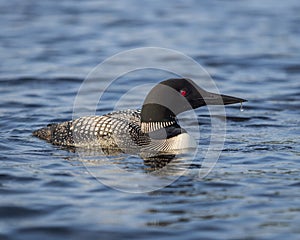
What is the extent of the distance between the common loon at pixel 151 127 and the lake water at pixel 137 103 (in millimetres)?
247

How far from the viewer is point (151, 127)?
7.08 metres

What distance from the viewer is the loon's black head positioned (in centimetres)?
693

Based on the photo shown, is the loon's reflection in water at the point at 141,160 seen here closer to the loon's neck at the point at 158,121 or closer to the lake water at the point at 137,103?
the lake water at the point at 137,103

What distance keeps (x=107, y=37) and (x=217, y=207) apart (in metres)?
8.41

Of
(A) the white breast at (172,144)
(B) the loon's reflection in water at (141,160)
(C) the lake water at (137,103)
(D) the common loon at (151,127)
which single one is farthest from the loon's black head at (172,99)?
(C) the lake water at (137,103)

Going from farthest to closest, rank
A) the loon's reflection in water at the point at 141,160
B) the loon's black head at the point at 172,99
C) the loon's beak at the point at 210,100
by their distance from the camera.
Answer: the loon's beak at the point at 210,100 < the loon's black head at the point at 172,99 < the loon's reflection in water at the point at 141,160

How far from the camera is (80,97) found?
981 centimetres

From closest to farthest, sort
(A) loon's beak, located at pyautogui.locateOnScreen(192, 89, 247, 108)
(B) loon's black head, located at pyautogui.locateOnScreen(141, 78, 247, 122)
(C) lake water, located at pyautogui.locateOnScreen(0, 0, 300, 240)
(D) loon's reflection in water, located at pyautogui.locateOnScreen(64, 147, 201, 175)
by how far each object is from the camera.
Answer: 1. (C) lake water, located at pyautogui.locateOnScreen(0, 0, 300, 240)
2. (D) loon's reflection in water, located at pyautogui.locateOnScreen(64, 147, 201, 175)
3. (B) loon's black head, located at pyautogui.locateOnScreen(141, 78, 247, 122)
4. (A) loon's beak, located at pyautogui.locateOnScreen(192, 89, 247, 108)

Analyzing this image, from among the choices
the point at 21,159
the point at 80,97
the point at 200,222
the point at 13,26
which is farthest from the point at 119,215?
the point at 13,26

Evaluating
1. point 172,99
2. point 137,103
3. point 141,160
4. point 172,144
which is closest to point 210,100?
point 172,99

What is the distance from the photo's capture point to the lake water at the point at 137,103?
523 cm

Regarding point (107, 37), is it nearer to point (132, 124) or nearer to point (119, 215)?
point (132, 124)

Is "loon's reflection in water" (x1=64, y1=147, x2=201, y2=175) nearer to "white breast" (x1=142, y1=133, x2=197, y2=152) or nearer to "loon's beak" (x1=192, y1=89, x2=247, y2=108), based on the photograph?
"white breast" (x1=142, y1=133, x2=197, y2=152)

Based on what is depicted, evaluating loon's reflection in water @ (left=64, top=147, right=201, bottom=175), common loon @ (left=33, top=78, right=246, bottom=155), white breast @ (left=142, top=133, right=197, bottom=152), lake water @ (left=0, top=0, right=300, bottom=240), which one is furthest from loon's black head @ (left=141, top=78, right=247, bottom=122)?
lake water @ (left=0, top=0, right=300, bottom=240)
